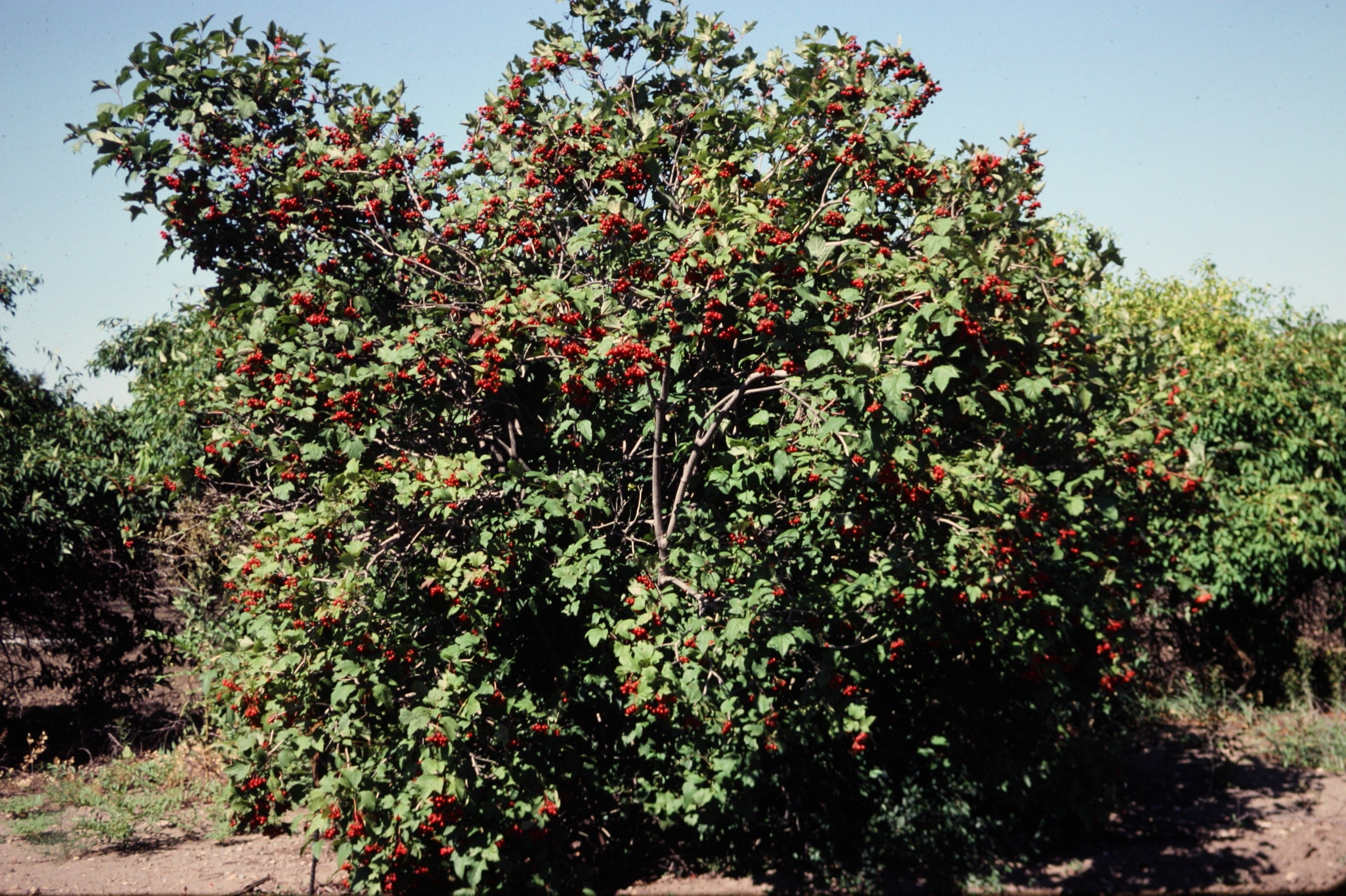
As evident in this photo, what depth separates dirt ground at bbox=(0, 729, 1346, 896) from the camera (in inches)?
235

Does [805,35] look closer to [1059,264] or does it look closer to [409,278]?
[1059,264]

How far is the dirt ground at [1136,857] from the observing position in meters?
5.96

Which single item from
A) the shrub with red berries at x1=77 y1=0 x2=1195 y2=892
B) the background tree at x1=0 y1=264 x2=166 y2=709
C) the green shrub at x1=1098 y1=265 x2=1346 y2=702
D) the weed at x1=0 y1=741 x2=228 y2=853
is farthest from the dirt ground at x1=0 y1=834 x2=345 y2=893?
the green shrub at x1=1098 y1=265 x2=1346 y2=702

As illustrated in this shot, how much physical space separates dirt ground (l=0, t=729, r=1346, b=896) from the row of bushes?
397 mm

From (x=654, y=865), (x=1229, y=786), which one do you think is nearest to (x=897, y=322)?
(x=654, y=865)

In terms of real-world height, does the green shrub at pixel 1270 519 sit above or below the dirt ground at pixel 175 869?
above

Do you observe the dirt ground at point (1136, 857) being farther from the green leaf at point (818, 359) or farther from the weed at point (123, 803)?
the green leaf at point (818, 359)

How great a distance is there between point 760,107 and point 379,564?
386cm

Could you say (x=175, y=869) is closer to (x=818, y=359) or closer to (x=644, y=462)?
(x=644, y=462)

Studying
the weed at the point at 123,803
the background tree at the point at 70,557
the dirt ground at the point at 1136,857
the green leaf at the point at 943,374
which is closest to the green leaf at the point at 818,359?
the green leaf at the point at 943,374

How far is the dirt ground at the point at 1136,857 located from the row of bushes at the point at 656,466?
40 cm

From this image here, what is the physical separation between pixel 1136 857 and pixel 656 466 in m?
4.31

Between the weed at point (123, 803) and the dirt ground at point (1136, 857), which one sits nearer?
the dirt ground at point (1136, 857)

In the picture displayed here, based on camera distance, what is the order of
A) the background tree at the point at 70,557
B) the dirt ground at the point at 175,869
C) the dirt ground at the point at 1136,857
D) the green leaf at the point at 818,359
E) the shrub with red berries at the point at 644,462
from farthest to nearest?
the background tree at the point at 70,557
the dirt ground at the point at 175,869
the dirt ground at the point at 1136,857
the shrub with red berries at the point at 644,462
the green leaf at the point at 818,359
